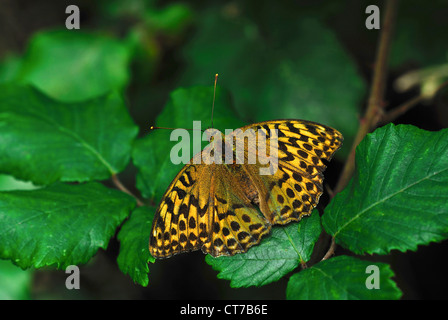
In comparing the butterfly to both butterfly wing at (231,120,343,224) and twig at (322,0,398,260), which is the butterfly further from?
twig at (322,0,398,260)

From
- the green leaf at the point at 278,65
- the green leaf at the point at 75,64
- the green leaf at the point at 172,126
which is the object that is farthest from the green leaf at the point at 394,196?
the green leaf at the point at 75,64

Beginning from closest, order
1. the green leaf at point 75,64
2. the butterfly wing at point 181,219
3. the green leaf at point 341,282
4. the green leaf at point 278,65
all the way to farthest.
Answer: the green leaf at point 341,282 < the butterfly wing at point 181,219 < the green leaf at point 278,65 < the green leaf at point 75,64

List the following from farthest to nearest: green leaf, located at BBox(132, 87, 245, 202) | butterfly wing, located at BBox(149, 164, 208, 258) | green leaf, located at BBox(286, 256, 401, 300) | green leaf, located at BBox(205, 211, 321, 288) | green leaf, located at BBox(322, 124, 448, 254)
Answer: green leaf, located at BBox(132, 87, 245, 202) < butterfly wing, located at BBox(149, 164, 208, 258) < green leaf, located at BBox(205, 211, 321, 288) < green leaf, located at BBox(322, 124, 448, 254) < green leaf, located at BBox(286, 256, 401, 300)

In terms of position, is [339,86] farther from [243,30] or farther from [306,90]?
[243,30]

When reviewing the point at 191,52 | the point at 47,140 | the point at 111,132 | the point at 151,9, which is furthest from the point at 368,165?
the point at 151,9

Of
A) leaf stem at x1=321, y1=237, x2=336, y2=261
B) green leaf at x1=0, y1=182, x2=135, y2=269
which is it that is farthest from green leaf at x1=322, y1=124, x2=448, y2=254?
green leaf at x1=0, y1=182, x2=135, y2=269

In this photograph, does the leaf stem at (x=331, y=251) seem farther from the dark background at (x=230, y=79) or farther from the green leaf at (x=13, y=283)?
the green leaf at (x=13, y=283)
